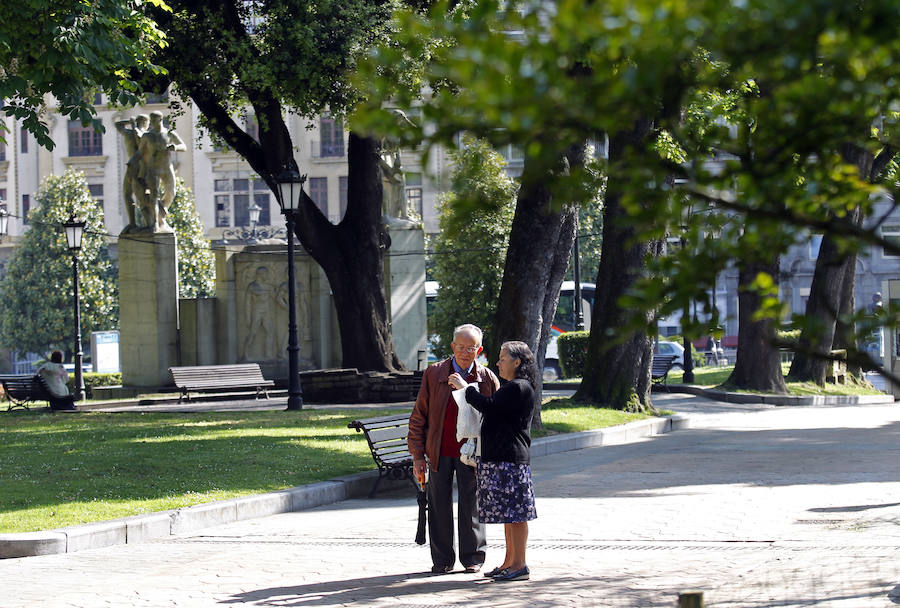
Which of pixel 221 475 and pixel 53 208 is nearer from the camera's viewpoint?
pixel 221 475

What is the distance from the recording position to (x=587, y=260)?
63.7 metres

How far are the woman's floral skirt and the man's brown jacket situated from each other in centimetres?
53

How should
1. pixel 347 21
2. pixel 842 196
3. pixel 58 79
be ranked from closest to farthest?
pixel 842 196 < pixel 58 79 < pixel 347 21

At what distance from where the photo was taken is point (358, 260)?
26.1 m

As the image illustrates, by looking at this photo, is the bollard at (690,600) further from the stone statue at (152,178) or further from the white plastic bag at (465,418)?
the stone statue at (152,178)

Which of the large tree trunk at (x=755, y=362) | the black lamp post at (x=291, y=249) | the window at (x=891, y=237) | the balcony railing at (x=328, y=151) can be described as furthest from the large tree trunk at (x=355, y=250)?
the balcony railing at (x=328, y=151)

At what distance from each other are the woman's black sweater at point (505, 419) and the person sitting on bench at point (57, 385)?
58.4ft

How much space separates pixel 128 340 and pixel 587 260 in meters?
37.1

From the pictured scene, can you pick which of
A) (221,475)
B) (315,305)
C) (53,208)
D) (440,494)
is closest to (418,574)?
(440,494)

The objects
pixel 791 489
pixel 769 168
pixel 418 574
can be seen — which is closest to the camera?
pixel 769 168

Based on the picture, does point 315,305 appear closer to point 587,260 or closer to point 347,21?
point 347,21

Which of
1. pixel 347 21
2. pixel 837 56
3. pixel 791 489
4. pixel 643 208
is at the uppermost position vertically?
pixel 347 21

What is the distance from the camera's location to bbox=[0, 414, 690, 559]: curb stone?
9.66m

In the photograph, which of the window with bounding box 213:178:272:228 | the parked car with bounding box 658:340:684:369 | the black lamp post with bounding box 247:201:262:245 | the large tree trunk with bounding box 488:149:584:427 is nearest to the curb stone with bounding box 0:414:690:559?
the large tree trunk with bounding box 488:149:584:427
